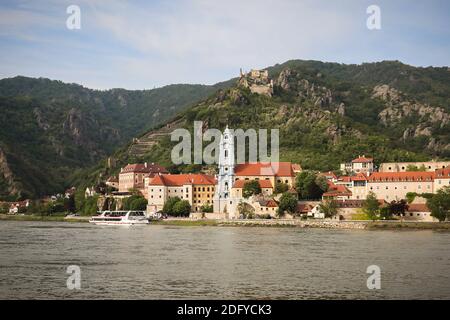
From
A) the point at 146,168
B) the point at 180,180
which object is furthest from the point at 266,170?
the point at 146,168

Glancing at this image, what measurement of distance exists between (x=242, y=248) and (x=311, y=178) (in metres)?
47.9

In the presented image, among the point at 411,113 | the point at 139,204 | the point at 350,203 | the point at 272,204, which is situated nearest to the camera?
the point at 350,203

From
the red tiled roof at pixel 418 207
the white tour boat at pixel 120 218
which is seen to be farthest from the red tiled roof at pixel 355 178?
the white tour boat at pixel 120 218

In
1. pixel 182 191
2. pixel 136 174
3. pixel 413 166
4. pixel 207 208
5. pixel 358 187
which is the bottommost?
pixel 207 208

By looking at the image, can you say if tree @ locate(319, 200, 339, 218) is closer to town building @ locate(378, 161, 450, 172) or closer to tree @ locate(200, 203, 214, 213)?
tree @ locate(200, 203, 214, 213)

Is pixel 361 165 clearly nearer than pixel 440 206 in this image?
No

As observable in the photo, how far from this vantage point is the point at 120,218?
10431 centimetres

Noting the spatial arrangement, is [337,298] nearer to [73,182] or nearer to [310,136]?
[310,136]

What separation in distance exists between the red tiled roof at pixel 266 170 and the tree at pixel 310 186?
539 cm

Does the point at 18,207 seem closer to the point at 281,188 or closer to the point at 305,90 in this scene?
the point at 281,188

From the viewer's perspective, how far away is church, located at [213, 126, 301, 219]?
10397 cm

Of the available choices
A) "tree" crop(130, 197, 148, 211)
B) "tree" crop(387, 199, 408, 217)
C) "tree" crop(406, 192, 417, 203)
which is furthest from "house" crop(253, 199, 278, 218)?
"tree" crop(130, 197, 148, 211)

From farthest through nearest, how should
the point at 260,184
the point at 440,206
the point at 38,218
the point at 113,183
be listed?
1. the point at 113,183
2. the point at 38,218
3. the point at 260,184
4. the point at 440,206

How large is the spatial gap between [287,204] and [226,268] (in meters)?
54.3
